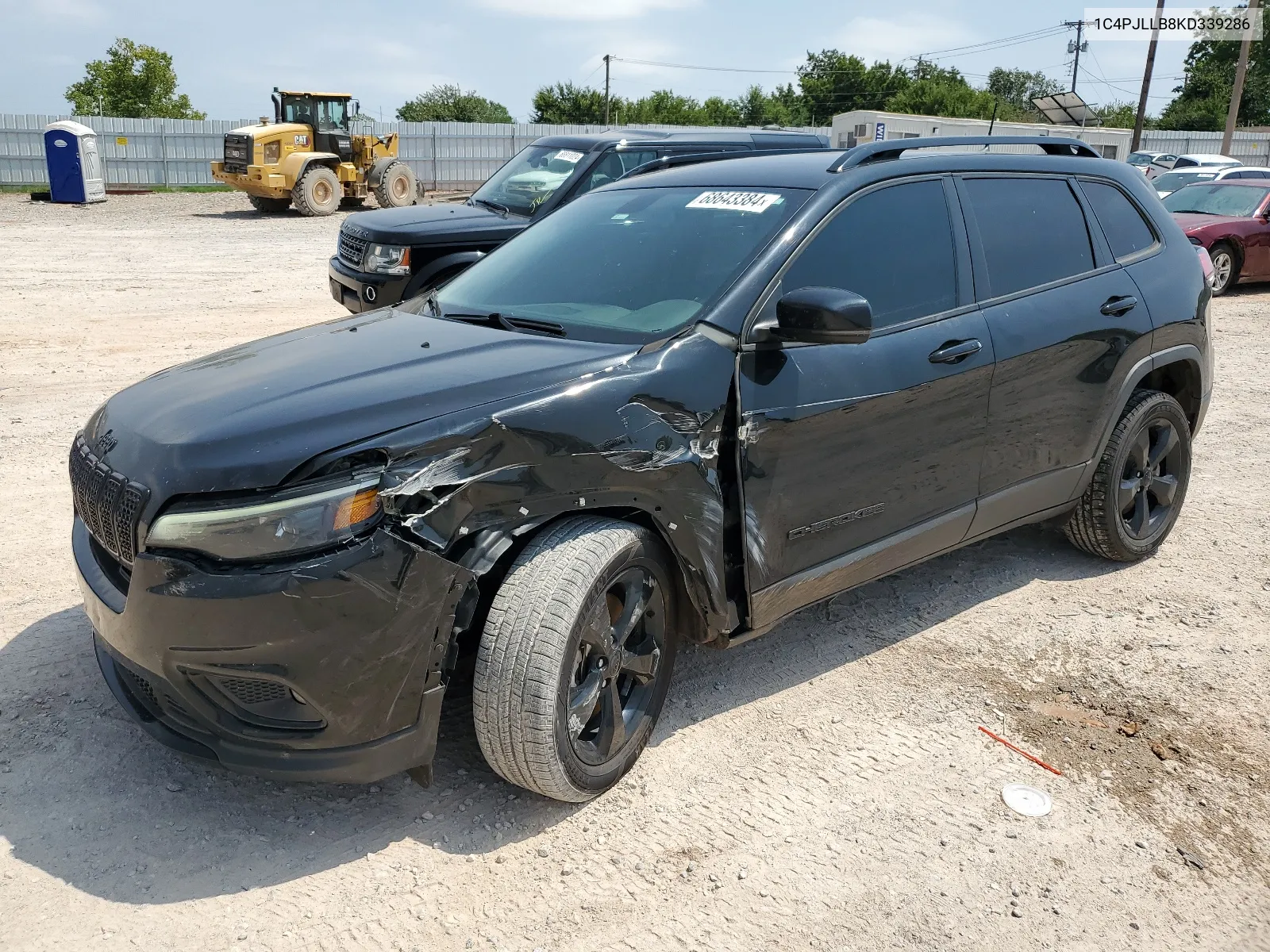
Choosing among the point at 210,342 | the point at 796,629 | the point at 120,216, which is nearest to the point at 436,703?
the point at 796,629

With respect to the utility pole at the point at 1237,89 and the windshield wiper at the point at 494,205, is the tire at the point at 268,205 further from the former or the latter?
the utility pole at the point at 1237,89

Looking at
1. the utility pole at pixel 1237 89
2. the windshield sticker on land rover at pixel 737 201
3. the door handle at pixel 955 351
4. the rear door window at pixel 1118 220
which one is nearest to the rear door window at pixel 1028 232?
the rear door window at pixel 1118 220

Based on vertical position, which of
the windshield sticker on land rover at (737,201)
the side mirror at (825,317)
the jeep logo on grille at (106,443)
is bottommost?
the jeep logo on grille at (106,443)

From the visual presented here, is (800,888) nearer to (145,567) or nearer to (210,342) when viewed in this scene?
(145,567)

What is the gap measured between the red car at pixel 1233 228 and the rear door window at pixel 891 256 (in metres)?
12.2

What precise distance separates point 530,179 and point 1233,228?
33.3 ft

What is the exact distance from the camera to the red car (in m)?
14.2

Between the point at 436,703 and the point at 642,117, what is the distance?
75578mm

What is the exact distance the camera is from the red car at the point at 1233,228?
14.2 m

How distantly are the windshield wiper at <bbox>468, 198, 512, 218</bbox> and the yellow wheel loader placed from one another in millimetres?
14447

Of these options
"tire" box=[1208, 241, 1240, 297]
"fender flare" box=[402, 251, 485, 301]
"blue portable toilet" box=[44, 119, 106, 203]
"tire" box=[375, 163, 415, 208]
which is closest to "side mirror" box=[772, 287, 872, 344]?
"fender flare" box=[402, 251, 485, 301]

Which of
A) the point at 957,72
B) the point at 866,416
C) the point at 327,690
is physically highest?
the point at 957,72

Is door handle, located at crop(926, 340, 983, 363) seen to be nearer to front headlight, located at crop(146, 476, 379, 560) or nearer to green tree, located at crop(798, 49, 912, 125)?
front headlight, located at crop(146, 476, 379, 560)

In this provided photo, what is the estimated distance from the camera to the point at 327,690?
2518 millimetres
